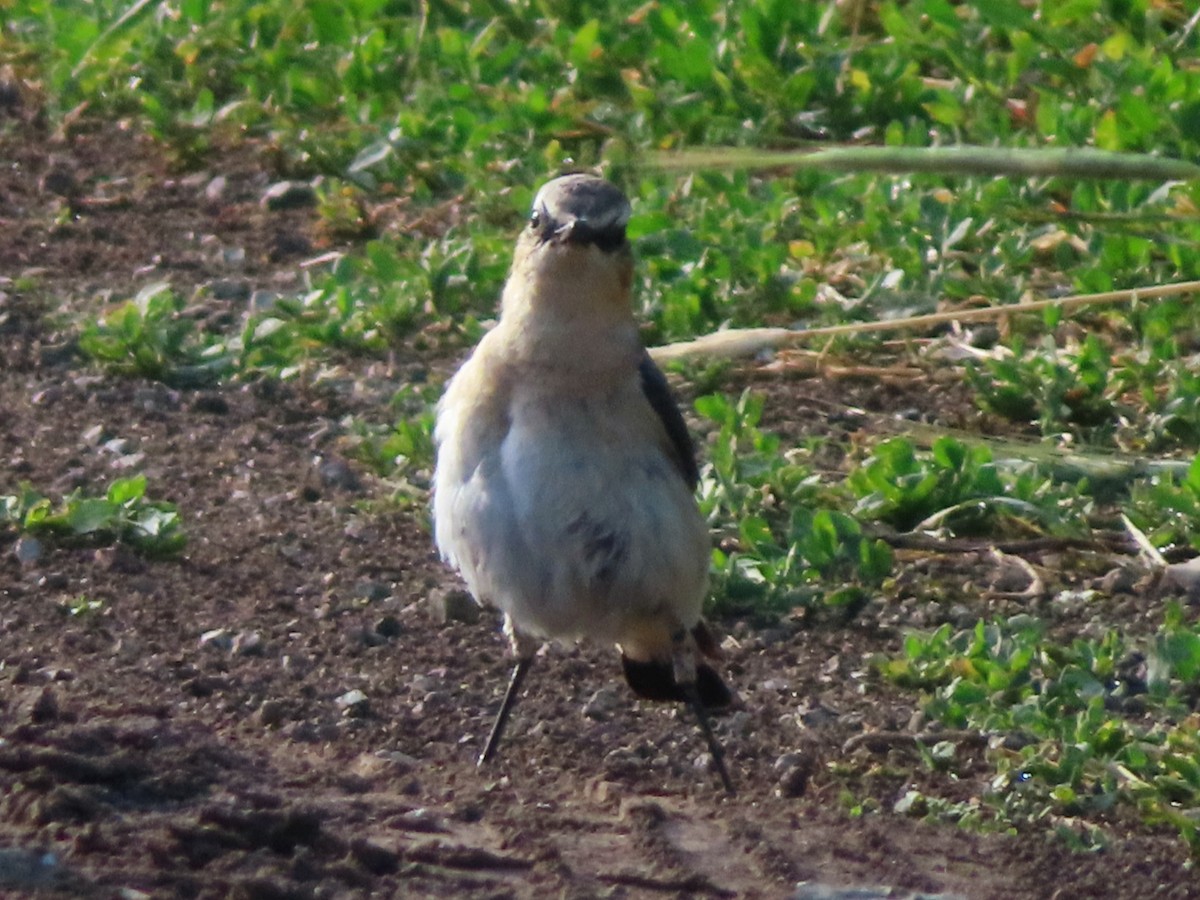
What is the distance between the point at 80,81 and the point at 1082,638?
17.6ft

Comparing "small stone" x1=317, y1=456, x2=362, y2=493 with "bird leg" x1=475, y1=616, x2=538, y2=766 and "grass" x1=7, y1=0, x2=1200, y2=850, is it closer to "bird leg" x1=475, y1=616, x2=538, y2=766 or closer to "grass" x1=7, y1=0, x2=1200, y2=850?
"grass" x1=7, y1=0, x2=1200, y2=850

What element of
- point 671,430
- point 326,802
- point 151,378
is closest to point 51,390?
point 151,378

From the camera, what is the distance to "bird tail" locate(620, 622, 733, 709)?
5234 millimetres

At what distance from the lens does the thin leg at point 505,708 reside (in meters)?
4.96

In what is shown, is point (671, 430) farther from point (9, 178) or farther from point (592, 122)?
point (9, 178)

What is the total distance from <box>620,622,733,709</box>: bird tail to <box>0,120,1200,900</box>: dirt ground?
69mm

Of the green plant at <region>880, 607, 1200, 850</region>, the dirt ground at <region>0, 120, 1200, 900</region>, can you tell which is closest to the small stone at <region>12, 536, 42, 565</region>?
the dirt ground at <region>0, 120, 1200, 900</region>

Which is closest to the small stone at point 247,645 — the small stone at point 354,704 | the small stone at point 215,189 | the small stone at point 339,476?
the small stone at point 354,704

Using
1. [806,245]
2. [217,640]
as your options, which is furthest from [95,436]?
[806,245]

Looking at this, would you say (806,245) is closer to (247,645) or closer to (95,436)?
(95,436)

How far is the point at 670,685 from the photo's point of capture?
17.2ft

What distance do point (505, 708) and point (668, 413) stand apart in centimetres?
84

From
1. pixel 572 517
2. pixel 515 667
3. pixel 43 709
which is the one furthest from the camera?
pixel 515 667

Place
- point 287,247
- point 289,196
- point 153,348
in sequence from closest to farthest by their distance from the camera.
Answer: point 153,348, point 287,247, point 289,196
